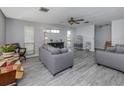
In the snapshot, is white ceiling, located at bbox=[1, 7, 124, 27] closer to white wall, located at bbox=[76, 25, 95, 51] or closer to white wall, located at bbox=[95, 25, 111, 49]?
white wall, located at bbox=[76, 25, 95, 51]

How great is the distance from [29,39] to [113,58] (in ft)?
16.7

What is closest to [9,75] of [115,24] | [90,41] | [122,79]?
[122,79]

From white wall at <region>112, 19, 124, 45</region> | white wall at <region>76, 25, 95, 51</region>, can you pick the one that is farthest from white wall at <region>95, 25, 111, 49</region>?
white wall at <region>112, 19, 124, 45</region>

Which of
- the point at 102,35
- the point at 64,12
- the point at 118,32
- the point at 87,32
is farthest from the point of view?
the point at 102,35

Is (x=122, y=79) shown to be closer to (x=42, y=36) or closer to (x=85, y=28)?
(x=42, y=36)

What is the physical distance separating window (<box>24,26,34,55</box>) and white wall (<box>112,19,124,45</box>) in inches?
229

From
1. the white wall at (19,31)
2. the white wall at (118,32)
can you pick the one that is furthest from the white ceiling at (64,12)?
the white wall at (118,32)

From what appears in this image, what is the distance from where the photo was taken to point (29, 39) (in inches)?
233

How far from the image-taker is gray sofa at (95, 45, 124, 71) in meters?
2.84

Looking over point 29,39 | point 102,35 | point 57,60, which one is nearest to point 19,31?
point 29,39

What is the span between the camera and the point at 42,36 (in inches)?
259

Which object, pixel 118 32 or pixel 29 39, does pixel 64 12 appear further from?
pixel 118 32
